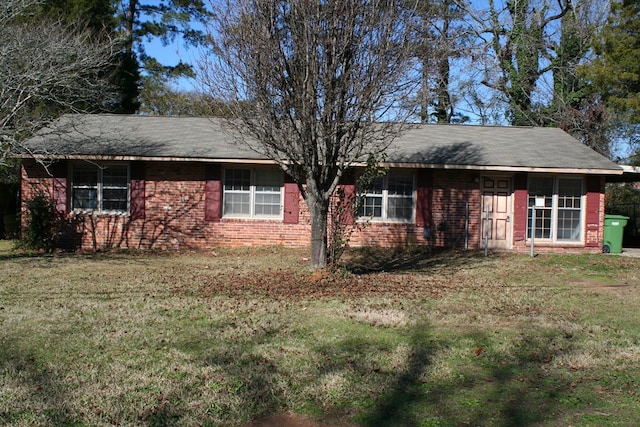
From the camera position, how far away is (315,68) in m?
9.37

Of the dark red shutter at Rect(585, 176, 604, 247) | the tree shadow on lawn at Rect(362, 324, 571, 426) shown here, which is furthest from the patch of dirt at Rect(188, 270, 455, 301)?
the dark red shutter at Rect(585, 176, 604, 247)

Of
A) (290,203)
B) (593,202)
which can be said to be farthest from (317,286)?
(593,202)

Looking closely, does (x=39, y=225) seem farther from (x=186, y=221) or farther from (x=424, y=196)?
(x=424, y=196)

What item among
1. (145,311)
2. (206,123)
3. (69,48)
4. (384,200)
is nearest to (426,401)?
(145,311)

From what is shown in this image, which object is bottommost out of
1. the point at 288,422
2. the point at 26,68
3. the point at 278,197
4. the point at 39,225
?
the point at 288,422

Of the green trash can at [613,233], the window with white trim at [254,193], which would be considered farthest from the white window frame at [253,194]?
the green trash can at [613,233]

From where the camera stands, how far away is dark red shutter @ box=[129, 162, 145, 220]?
1591cm

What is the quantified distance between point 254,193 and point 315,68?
7.28m

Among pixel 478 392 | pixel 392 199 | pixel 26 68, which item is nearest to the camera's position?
pixel 478 392

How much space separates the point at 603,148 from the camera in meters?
29.3

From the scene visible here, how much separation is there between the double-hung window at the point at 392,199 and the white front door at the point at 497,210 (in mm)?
2112

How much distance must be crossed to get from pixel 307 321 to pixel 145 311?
2222mm

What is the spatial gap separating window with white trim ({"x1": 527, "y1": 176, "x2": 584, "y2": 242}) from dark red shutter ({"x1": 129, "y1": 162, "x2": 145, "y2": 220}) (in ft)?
35.5

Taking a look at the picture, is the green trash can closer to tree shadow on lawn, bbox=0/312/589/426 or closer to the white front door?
the white front door
